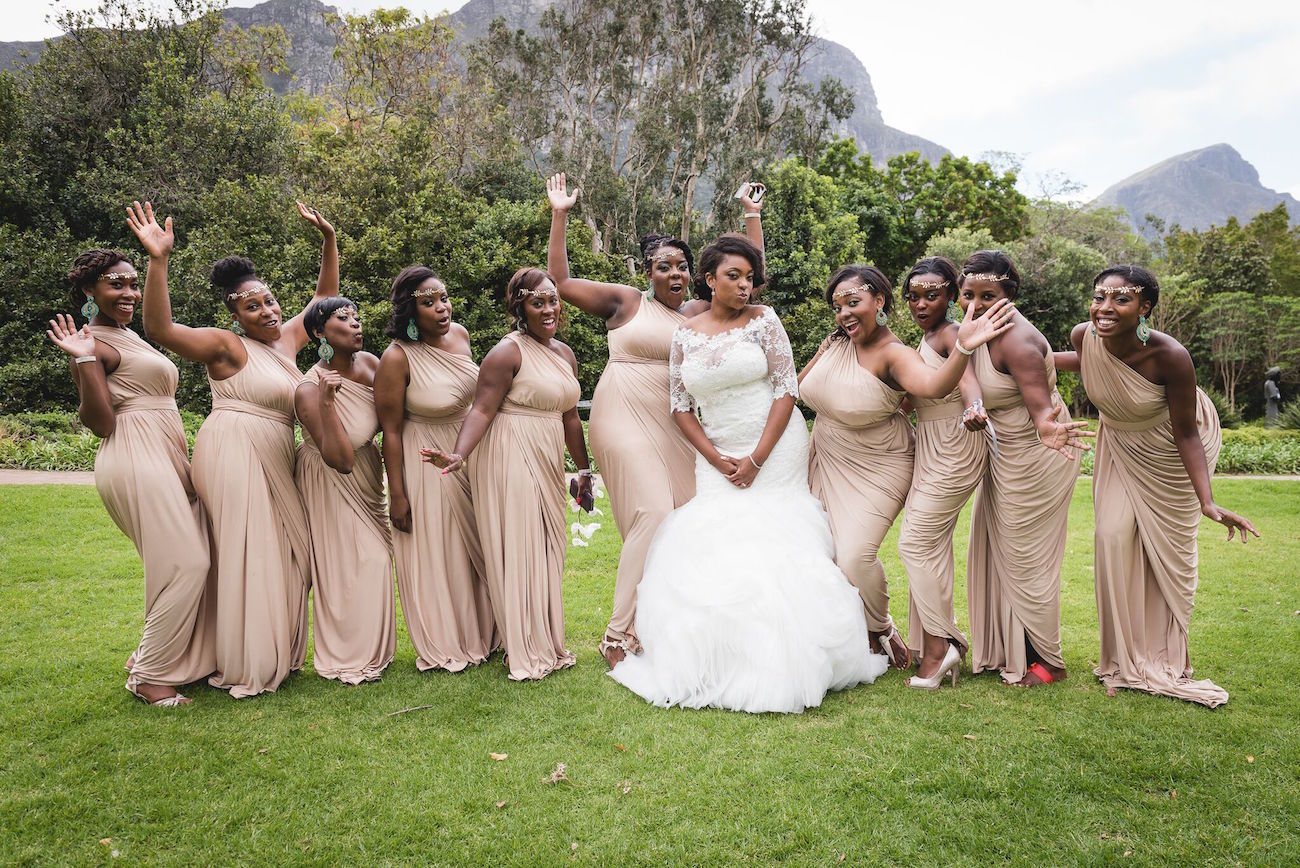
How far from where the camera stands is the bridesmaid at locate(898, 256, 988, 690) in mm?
4992

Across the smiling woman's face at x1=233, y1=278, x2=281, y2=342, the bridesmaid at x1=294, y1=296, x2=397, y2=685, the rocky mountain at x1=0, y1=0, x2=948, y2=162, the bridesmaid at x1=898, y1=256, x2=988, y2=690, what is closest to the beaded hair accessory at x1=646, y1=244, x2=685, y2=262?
the bridesmaid at x1=898, y1=256, x2=988, y2=690

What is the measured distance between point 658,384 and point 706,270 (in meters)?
0.88

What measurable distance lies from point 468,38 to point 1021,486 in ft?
362

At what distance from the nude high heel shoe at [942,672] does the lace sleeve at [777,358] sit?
194 cm

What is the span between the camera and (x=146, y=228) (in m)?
4.76

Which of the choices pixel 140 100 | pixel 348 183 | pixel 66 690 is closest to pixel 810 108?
pixel 348 183

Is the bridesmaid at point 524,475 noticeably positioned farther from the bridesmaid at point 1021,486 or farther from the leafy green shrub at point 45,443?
the leafy green shrub at point 45,443

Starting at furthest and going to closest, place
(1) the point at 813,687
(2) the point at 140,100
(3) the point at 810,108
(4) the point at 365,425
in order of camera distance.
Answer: (3) the point at 810,108
(2) the point at 140,100
(4) the point at 365,425
(1) the point at 813,687

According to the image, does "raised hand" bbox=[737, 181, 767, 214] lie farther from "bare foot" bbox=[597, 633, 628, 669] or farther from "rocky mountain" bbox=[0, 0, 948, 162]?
"rocky mountain" bbox=[0, 0, 948, 162]

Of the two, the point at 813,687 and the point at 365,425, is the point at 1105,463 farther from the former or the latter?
the point at 365,425

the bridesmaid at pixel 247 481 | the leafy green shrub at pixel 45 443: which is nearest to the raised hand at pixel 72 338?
the bridesmaid at pixel 247 481

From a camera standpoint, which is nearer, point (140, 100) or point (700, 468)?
point (700, 468)

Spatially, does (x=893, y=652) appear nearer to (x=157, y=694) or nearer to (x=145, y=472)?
(x=157, y=694)

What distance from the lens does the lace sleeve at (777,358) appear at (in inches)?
210
